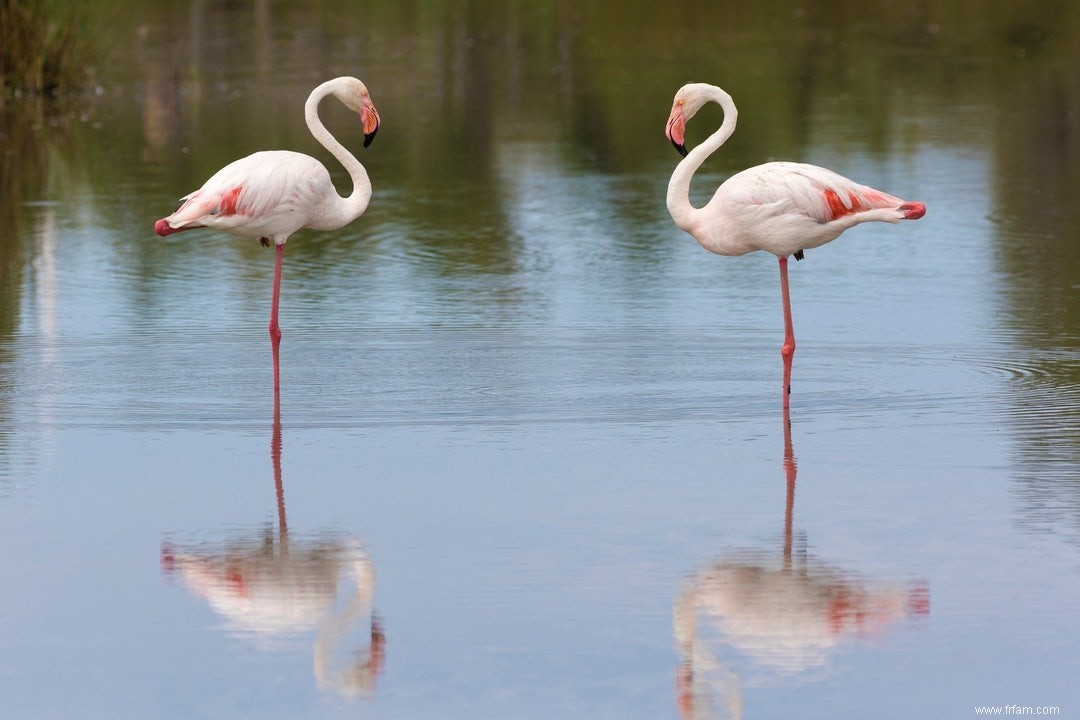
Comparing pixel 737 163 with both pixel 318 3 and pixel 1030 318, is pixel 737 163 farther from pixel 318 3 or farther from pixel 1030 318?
pixel 318 3

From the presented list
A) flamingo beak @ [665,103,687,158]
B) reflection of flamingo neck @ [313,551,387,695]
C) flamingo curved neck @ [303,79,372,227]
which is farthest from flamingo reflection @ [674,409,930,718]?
flamingo curved neck @ [303,79,372,227]

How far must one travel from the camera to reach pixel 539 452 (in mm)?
8164

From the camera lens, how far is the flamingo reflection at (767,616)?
17.9ft

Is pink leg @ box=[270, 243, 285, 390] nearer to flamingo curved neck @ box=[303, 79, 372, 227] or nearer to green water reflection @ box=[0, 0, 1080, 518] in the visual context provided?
→ flamingo curved neck @ box=[303, 79, 372, 227]

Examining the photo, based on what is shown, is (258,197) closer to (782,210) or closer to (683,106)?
(683,106)

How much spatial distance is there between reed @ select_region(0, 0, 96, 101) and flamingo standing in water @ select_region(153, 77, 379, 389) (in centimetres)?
1253

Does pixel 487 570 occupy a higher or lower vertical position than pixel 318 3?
lower

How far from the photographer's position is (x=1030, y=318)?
11.2 metres

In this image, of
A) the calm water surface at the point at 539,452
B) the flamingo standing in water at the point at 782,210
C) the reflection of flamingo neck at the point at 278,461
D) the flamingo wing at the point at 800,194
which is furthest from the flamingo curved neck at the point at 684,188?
the reflection of flamingo neck at the point at 278,461

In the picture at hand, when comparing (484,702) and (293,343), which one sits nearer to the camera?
(484,702)

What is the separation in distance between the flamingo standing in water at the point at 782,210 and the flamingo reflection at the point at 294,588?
292 cm

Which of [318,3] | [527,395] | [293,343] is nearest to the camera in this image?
[527,395]

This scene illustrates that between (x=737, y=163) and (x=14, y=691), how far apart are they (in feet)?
46.2

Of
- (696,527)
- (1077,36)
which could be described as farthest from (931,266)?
(1077,36)
